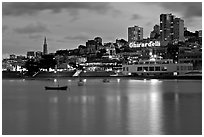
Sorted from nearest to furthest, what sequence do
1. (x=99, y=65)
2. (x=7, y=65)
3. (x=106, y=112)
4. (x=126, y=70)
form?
(x=106, y=112), (x=126, y=70), (x=99, y=65), (x=7, y=65)

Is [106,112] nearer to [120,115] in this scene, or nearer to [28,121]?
[120,115]

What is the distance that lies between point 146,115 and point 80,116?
1.58 m

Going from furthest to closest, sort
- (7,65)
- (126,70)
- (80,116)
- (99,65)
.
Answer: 1. (7,65)
2. (99,65)
3. (126,70)
4. (80,116)

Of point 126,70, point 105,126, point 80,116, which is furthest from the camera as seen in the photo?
point 126,70

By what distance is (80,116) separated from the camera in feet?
29.5

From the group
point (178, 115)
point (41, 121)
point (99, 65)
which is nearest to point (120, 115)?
point (178, 115)

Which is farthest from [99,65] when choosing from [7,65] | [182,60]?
[7,65]

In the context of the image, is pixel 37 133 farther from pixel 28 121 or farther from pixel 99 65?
pixel 99 65

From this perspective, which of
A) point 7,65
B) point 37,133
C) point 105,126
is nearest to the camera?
point 37,133

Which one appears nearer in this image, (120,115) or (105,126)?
(105,126)

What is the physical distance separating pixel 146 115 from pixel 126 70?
122 ft

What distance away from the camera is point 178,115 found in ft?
30.3

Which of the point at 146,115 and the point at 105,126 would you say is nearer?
the point at 105,126

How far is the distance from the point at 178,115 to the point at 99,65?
44984 mm
